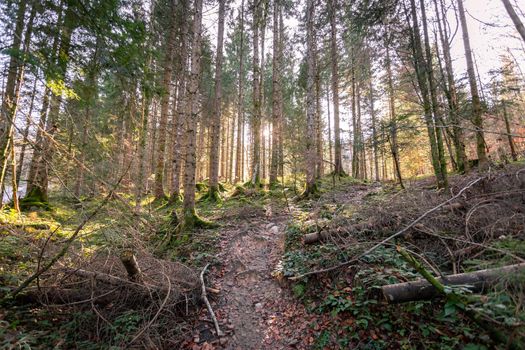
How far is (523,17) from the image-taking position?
18.9 ft

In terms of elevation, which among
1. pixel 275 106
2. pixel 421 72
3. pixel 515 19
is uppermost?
pixel 275 106

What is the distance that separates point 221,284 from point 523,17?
31.9 feet

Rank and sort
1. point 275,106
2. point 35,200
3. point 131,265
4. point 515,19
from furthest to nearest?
point 275,106, point 35,200, point 515,19, point 131,265

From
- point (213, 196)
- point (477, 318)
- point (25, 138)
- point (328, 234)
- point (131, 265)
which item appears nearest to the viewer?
point (477, 318)

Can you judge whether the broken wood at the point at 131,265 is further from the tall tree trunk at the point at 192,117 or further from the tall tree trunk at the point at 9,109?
the tall tree trunk at the point at 192,117

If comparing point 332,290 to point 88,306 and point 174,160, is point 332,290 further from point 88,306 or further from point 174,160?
point 174,160

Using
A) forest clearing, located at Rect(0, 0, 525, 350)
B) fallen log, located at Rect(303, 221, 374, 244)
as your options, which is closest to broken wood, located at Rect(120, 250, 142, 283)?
forest clearing, located at Rect(0, 0, 525, 350)

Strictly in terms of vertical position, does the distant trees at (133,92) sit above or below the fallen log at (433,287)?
above

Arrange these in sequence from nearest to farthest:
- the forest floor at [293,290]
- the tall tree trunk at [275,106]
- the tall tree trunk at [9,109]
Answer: the forest floor at [293,290]
the tall tree trunk at [9,109]
the tall tree trunk at [275,106]

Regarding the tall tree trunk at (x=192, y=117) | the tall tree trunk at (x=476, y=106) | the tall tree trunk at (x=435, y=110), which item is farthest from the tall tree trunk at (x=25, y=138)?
the tall tree trunk at (x=476, y=106)

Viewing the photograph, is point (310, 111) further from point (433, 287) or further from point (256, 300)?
point (433, 287)

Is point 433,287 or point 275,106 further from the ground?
point 275,106

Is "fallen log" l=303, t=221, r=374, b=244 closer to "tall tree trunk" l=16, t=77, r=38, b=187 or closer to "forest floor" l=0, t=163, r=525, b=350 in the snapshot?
"forest floor" l=0, t=163, r=525, b=350

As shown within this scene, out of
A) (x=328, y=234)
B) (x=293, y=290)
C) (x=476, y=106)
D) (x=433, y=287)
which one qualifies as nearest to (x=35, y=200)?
(x=293, y=290)
